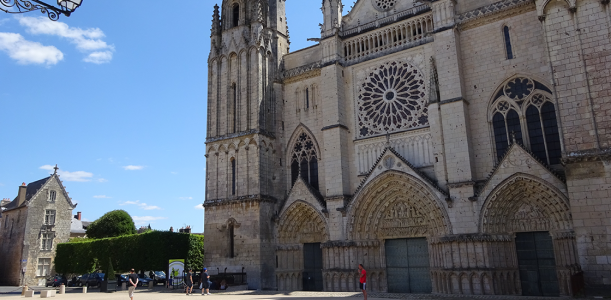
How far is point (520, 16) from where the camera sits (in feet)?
61.0

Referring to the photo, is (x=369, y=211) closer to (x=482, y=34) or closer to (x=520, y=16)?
(x=482, y=34)

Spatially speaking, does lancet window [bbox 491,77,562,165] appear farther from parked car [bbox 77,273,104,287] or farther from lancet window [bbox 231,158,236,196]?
parked car [bbox 77,273,104,287]

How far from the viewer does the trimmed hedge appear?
28719 mm

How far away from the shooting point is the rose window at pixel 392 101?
20.6 metres

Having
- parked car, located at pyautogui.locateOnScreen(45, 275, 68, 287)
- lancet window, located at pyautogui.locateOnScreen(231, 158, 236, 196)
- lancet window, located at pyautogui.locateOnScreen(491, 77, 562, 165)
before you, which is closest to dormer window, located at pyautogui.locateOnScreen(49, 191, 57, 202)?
parked car, located at pyautogui.locateOnScreen(45, 275, 68, 287)

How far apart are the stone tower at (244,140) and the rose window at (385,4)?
5.95 metres

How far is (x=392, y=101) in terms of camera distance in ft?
70.0

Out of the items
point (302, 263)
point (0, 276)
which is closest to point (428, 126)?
point (302, 263)

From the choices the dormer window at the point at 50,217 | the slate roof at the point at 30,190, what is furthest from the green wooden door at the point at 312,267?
the slate roof at the point at 30,190

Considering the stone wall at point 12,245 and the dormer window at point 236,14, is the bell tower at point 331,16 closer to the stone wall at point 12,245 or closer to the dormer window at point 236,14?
the dormer window at point 236,14

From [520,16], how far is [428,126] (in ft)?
18.6

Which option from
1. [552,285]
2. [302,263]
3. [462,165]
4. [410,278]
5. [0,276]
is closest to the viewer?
[552,285]

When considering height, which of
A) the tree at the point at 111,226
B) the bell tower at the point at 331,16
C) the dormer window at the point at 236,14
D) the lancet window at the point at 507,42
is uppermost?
the dormer window at the point at 236,14

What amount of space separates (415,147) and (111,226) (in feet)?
105
